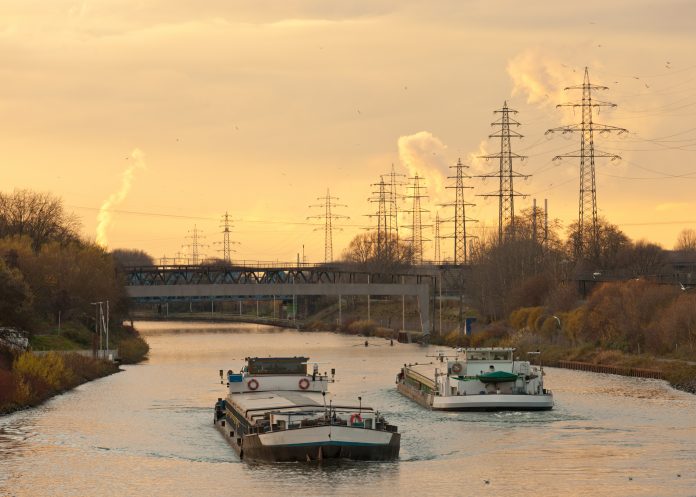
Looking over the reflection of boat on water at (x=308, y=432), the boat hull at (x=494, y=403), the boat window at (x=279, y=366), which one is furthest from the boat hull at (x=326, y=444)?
the boat window at (x=279, y=366)

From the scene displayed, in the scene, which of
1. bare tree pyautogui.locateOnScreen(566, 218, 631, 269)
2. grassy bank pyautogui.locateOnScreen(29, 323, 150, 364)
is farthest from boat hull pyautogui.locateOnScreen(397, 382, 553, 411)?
bare tree pyautogui.locateOnScreen(566, 218, 631, 269)

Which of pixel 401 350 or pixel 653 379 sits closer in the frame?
pixel 653 379

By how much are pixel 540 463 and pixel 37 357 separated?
45987 millimetres

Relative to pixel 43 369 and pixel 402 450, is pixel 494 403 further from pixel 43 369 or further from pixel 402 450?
pixel 43 369

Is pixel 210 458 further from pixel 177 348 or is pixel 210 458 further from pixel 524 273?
pixel 524 273

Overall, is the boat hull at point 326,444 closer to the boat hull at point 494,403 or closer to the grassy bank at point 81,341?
the boat hull at point 494,403

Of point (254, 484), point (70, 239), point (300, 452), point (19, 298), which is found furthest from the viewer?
point (70, 239)

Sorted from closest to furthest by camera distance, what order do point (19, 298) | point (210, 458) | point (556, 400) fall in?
point (210, 458), point (556, 400), point (19, 298)

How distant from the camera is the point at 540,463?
5853 cm

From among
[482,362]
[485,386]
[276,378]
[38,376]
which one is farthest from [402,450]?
[38,376]

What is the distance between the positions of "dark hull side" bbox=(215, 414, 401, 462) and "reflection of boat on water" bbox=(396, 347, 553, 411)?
21973mm

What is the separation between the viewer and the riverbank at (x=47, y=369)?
80.8 m

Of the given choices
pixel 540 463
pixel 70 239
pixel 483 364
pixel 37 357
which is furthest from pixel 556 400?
pixel 70 239

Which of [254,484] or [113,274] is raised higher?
[113,274]
